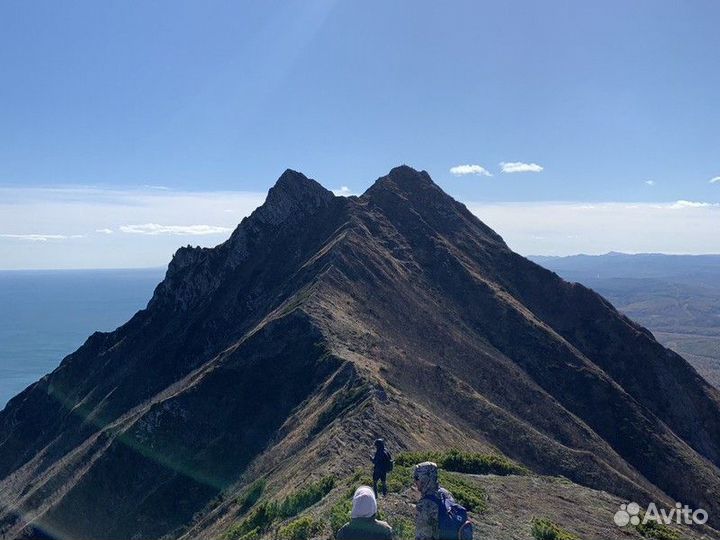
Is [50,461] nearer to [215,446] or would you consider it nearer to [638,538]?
[215,446]

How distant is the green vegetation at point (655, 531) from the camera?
22.1 meters

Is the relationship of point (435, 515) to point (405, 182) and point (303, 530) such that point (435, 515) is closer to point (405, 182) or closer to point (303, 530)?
point (303, 530)

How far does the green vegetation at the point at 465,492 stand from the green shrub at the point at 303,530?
5.74 metres

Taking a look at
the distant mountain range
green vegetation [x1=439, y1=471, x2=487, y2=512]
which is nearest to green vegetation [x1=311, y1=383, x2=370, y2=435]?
the distant mountain range

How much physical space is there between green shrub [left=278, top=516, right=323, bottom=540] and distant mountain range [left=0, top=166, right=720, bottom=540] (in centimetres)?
322

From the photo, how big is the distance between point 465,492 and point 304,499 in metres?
7.48

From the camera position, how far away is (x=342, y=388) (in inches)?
1850

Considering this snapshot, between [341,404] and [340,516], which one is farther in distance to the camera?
[341,404]

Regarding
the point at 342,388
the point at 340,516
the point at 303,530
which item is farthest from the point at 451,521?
the point at 342,388

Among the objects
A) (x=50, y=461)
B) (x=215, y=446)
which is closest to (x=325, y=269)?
(x=215, y=446)


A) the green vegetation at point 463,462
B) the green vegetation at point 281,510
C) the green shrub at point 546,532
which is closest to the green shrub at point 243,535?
the green vegetation at point 281,510

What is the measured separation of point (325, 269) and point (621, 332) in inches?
1923

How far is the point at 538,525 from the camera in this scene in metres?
19.7

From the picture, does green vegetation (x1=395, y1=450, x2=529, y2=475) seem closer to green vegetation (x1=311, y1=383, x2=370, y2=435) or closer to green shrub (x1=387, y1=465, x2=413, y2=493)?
green shrub (x1=387, y1=465, x2=413, y2=493)
